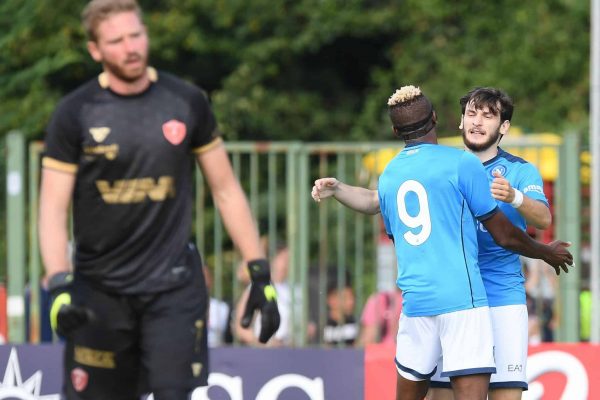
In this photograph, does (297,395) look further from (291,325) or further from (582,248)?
(582,248)

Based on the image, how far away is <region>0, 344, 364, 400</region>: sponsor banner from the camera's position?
8.84 meters

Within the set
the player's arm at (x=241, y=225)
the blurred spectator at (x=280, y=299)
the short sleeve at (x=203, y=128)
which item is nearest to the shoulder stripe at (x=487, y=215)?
the player's arm at (x=241, y=225)

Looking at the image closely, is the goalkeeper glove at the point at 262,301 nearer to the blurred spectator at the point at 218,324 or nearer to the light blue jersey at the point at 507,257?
the light blue jersey at the point at 507,257

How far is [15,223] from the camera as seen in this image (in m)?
11.7

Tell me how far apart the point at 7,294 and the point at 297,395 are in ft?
11.5

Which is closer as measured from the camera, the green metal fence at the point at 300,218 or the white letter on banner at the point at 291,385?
the white letter on banner at the point at 291,385

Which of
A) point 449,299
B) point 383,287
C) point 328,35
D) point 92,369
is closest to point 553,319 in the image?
point 383,287

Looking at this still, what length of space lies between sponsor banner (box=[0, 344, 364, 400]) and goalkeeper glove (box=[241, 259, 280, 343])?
3030 millimetres

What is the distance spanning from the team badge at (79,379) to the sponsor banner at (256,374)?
9.87ft

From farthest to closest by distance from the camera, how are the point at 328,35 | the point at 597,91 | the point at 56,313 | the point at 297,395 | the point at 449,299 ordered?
the point at 328,35
the point at 597,91
the point at 297,395
the point at 449,299
the point at 56,313

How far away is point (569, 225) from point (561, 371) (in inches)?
109

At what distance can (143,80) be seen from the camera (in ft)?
18.8

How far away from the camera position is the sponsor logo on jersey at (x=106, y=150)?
566 centimetres

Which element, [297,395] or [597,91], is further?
[597,91]
